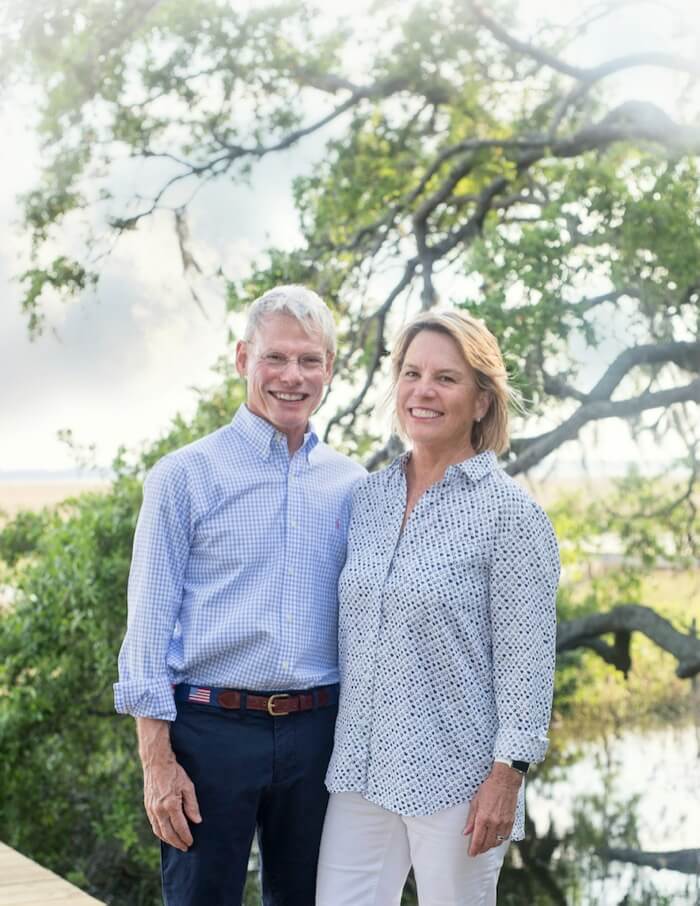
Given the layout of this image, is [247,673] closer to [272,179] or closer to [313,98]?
[313,98]

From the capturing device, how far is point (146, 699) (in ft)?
7.41

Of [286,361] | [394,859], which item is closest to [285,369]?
[286,361]

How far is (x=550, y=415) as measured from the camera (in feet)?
18.7

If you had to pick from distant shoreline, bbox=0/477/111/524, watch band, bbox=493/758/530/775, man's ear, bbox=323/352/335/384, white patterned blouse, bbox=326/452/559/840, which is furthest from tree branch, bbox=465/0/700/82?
watch band, bbox=493/758/530/775

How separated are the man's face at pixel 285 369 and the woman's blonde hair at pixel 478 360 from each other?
0.49ft

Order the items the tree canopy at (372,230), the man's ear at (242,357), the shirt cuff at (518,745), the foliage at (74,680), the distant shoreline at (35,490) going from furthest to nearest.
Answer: the distant shoreline at (35,490) < the foliage at (74,680) < the tree canopy at (372,230) < the man's ear at (242,357) < the shirt cuff at (518,745)

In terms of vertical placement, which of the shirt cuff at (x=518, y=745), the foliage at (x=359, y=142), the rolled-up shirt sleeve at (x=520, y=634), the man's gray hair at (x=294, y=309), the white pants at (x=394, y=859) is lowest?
the white pants at (x=394, y=859)

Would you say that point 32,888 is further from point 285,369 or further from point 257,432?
point 285,369

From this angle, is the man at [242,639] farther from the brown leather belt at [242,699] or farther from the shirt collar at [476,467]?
the shirt collar at [476,467]

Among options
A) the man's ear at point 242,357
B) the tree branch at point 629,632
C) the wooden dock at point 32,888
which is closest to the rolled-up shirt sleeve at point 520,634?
the man's ear at point 242,357

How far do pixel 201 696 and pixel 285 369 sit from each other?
596mm

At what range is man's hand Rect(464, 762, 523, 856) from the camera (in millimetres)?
2174

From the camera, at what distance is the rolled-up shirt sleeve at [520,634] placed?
7.13ft

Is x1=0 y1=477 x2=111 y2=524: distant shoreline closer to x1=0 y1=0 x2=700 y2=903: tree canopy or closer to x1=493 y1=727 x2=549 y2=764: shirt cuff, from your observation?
x1=0 y1=0 x2=700 y2=903: tree canopy
